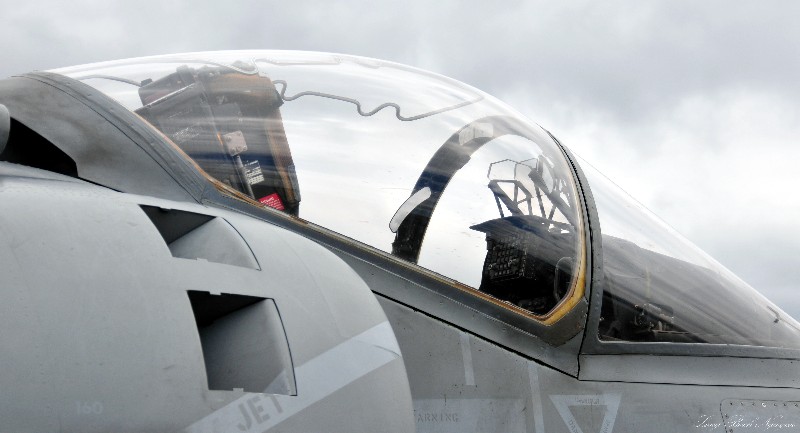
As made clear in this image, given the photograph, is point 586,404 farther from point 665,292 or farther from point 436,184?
point 436,184

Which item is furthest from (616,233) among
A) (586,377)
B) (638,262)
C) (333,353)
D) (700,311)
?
(333,353)

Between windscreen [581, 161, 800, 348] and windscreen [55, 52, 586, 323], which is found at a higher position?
windscreen [55, 52, 586, 323]

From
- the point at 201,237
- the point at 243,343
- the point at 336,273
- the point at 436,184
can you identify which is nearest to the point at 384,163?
the point at 436,184

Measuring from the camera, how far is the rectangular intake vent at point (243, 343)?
2230 millimetres

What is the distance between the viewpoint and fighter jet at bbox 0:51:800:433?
2.02m

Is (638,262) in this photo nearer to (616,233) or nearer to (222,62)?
(616,233)

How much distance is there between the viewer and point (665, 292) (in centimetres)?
385

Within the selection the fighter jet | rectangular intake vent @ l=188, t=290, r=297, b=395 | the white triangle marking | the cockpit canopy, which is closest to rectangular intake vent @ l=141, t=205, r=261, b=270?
the fighter jet

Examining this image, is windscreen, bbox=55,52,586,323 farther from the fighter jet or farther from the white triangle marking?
the white triangle marking

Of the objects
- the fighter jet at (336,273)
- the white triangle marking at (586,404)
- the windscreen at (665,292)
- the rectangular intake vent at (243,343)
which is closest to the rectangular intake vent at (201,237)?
the fighter jet at (336,273)

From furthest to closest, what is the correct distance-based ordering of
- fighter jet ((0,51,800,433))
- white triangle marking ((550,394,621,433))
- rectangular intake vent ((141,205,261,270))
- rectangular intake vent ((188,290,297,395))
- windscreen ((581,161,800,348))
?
windscreen ((581,161,800,348)) → white triangle marking ((550,394,621,433)) → rectangular intake vent ((141,205,261,270)) → rectangular intake vent ((188,290,297,395)) → fighter jet ((0,51,800,433))

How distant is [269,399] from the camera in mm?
2178

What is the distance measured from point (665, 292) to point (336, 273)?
1.85 meters

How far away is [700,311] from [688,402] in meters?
0.50
